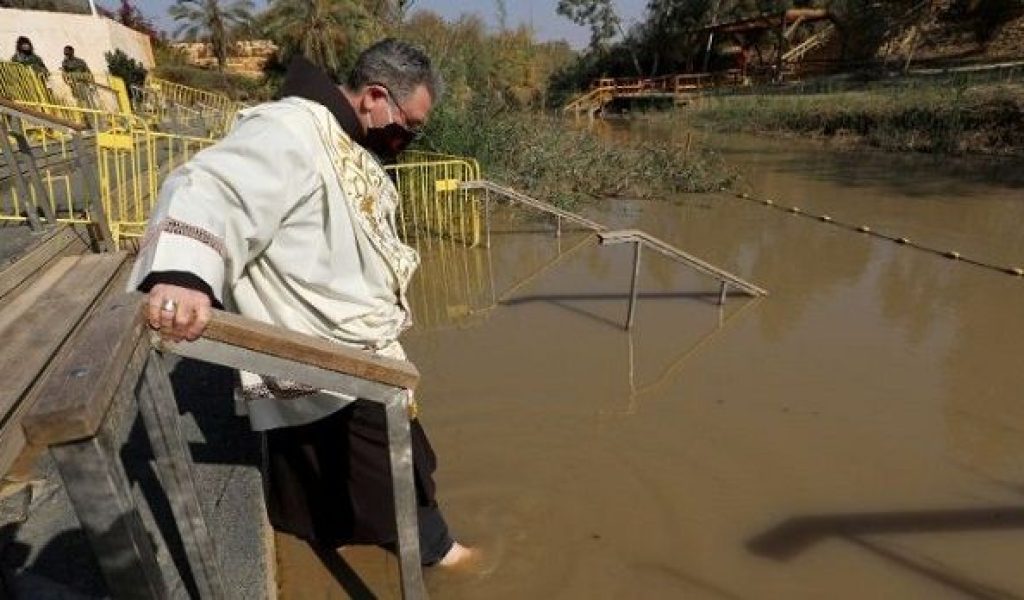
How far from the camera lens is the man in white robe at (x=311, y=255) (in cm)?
133

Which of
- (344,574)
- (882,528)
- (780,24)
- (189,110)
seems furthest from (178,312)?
(780,24)

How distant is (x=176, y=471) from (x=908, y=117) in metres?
19.0

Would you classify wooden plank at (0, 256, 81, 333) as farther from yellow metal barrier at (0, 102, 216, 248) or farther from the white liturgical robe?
the white liturgical robe

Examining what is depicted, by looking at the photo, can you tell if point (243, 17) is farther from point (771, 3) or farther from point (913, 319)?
point (913, 319)

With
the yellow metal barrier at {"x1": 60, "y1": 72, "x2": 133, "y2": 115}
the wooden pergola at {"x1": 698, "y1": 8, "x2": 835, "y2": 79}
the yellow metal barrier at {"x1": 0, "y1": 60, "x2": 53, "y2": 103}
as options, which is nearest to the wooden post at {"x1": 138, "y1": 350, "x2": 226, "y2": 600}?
the yellow metal barrier at {"x1": 0, "y1": 60, "x2": 53, "y2": 103}

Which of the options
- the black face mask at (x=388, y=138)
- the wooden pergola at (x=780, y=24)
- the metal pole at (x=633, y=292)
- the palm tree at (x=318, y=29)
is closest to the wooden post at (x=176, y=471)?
the black face mask at (x=388, y=138)

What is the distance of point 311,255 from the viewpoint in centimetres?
170

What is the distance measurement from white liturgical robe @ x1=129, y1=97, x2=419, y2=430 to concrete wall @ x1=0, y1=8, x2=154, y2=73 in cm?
1970

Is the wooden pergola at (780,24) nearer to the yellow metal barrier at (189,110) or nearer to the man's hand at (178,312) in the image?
the yellow metal barrier at (189,110)

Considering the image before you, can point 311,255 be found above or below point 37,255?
above

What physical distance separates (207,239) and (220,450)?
158 centimetres

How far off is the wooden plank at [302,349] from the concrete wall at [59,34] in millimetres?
20174

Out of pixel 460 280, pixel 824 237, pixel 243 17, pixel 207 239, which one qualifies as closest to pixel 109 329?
pixel 207 239

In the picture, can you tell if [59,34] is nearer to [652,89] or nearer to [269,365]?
[269,365]
